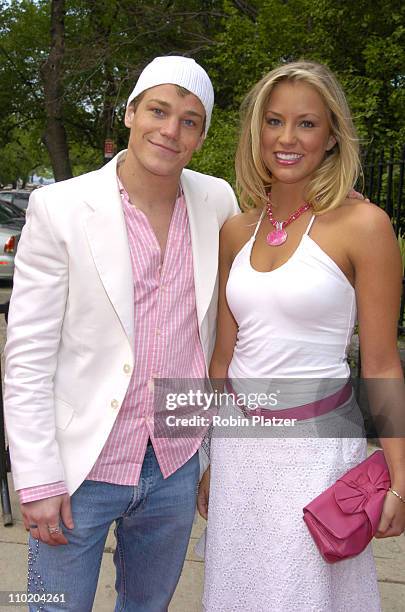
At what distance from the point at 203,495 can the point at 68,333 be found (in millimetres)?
839

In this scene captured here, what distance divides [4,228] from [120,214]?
9.46 metres

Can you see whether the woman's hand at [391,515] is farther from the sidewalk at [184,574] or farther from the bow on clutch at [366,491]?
the sidewalk at [184,574]

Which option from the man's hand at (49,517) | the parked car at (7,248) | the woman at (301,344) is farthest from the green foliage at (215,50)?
the man's hand at (49,517)

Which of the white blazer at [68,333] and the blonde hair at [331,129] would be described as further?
the blonde hair at [331,129]

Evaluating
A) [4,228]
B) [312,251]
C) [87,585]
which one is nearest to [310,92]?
[312,251]

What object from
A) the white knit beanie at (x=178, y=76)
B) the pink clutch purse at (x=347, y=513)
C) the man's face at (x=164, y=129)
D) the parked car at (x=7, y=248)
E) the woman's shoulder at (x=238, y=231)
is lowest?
the parked car at (x=7, y=248)

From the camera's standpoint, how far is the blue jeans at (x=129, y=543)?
2.06 metres

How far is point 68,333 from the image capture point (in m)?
2.03

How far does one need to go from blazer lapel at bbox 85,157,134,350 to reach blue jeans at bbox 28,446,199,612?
0.50 m

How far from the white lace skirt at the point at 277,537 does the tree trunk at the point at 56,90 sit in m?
13.4

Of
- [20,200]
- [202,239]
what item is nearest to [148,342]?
[202,239]

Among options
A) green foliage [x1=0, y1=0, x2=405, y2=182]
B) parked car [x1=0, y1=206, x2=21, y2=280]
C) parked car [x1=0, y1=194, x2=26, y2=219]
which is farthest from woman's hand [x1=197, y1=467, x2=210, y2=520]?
parked car [x1=0, y1=194, x2=26, y2=219]

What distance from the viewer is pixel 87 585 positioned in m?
2.11

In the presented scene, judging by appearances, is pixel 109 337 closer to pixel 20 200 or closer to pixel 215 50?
pixel 215 50
